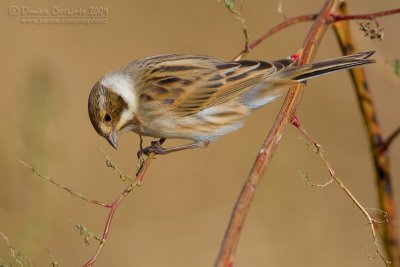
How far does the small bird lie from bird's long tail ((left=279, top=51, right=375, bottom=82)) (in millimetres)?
443

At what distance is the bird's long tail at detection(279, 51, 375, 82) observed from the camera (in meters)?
4.08

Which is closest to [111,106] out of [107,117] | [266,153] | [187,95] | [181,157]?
[107,117]

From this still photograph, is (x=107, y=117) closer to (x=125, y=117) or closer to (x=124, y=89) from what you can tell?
(x=125, y=117)

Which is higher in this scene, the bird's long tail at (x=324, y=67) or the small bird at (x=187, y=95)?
the bird's long tail at (x=324, y=67)

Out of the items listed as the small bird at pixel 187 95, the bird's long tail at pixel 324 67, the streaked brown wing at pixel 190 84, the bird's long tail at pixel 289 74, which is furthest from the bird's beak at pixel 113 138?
the bird's long tail at pixel 324 67

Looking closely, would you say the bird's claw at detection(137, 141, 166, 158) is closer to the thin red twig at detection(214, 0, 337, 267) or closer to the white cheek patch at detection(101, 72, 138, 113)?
the white cheek patch at detection(101, 72, 138, 113)

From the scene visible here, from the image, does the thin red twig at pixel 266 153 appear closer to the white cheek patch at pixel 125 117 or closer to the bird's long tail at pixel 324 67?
the bird's long tail at pixel 324 67

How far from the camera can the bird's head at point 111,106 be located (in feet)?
15.1

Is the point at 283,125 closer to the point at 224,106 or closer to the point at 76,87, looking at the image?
the point at 224,106

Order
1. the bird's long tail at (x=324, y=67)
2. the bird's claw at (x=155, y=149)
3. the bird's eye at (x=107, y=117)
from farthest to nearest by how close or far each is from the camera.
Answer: the bird's eye at (x=107, y=117) → the bird's claw at (x=155, y=149) → the bird's long tail at (x=324, y=67)

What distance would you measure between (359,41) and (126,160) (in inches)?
185

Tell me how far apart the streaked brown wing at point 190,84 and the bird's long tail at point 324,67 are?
2.15ft

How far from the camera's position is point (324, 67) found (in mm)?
4273

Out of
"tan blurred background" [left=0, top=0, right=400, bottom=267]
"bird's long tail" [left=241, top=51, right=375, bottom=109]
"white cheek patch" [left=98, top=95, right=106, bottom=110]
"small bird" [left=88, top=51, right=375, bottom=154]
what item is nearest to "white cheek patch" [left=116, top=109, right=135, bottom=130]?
"small bird" [left=88, top=51, right=375, bottom=154]
